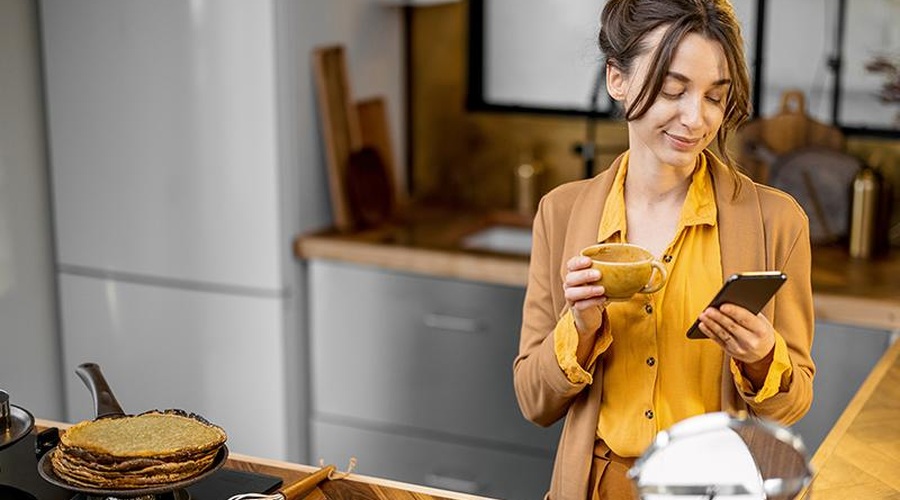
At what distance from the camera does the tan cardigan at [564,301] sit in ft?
5.83

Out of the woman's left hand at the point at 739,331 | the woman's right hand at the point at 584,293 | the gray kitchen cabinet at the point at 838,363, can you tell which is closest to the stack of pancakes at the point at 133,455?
the woman's right hand at the point at 584,293

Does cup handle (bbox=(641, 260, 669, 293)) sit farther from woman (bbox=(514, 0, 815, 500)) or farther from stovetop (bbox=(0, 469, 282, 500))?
stovetop (bbox=(0, 469, 282, 500))

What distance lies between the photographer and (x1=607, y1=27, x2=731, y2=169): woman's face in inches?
65.6

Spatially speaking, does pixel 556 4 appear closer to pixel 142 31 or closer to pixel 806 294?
pixel 142 31

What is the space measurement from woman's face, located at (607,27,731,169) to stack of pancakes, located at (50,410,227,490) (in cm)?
70

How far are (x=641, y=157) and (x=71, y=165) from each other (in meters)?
2.01

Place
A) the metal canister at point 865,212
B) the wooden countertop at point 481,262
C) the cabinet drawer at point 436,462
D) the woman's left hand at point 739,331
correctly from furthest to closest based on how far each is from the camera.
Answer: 1. the cabinet drawer at point 436,462
2. the metal canister at point 865,212
3. the wooden countertop at point 481,262
4. the woman's left hand at point 739,331

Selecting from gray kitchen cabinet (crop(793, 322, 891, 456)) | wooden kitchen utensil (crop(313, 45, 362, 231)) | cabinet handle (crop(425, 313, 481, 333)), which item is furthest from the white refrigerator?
gray kitchen cabinet (crop(793, 322, 891, 456))

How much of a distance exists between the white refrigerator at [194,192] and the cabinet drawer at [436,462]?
98 millimetres

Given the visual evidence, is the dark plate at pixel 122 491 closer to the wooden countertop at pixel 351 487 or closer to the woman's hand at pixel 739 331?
the wooden countertop at pixel 351 487

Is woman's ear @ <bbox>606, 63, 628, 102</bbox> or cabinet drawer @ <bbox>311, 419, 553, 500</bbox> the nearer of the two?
woman's ear @ <bbox>606, 63, 628, 102</bbox>

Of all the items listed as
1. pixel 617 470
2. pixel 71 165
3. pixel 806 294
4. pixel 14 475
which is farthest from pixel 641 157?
pixel 71 165

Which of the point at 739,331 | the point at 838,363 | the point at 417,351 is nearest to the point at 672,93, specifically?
the point at 739,331

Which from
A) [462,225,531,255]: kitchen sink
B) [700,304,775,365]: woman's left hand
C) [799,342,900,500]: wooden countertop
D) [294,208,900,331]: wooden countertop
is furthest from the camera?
[462,225,531,255]: kitchen sink
